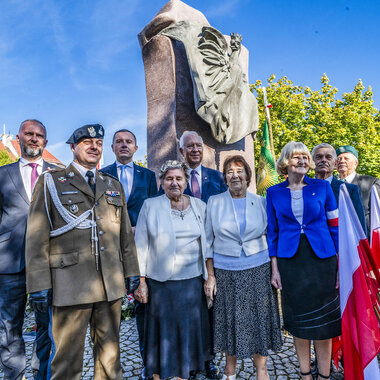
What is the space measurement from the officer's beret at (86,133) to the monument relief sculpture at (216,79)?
2.25 m

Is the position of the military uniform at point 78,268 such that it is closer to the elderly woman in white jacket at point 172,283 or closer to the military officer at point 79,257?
the military officer at point 79,257

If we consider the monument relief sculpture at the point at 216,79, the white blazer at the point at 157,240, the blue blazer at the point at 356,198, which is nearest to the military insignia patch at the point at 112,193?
the white blazer at the point at 157,240

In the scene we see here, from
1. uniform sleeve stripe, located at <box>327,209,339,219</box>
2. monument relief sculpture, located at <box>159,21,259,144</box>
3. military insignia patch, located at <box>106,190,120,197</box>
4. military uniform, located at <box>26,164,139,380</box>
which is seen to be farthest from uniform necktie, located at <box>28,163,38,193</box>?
uniform sleeve stripe, located at <box>327,209,339,219</box>

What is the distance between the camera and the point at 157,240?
8.78 ft

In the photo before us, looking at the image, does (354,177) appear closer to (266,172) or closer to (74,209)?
(74,209)

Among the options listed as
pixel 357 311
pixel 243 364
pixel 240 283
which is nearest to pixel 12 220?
pixel 240 283

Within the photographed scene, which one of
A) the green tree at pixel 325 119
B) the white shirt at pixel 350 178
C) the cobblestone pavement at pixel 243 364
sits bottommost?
the cobblestone pavement at pixel 243 364

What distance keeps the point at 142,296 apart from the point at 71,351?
65cm

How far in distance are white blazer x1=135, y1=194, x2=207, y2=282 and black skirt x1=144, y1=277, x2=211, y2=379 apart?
125 millimetres

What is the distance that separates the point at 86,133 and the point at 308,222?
6.52 ft

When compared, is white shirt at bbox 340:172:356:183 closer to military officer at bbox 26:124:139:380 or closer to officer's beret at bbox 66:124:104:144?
military officer at bbox 26:124:139:380

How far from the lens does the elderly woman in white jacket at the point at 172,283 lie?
262cm

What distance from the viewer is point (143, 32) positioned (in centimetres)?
508

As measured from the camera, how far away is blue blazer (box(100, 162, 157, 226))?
135 inches
